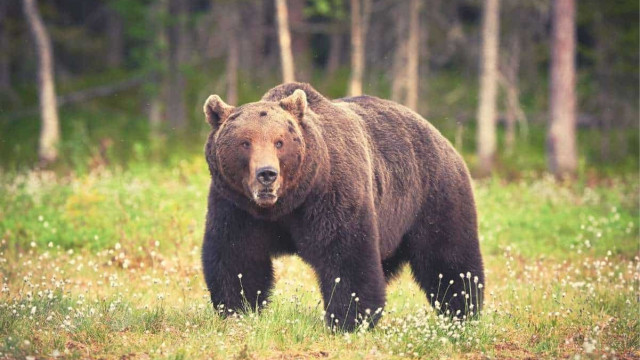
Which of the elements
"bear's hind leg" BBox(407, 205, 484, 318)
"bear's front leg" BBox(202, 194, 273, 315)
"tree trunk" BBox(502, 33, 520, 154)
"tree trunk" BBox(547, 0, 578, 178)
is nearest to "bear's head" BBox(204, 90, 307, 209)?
"bear's front leg" BBox(202, 194, 273, 315)

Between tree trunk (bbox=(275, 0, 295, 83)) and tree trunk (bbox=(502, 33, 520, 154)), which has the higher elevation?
tree trunk (bbox=(275, 0, 295, 83))

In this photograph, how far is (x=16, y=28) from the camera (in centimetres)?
2964

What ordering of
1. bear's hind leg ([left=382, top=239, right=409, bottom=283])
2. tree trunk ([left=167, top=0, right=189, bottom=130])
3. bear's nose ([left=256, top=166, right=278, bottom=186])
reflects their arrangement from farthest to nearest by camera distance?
tree trunk ([left=167, top=0, right=189, bottom=130]), bear's hind leg ([left=382, top=239, right=409, bottom=283]), bear's nose ([left=256, top=166, right=278, bottom=186])

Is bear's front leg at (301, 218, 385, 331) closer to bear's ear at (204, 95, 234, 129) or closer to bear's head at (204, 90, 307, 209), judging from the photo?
bear's head at (204, 90, 307, 209)

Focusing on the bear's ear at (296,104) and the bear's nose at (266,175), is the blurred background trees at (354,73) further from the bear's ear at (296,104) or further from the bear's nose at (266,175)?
the bear's nose at (266,175)

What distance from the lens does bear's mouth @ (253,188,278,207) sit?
5102 mm

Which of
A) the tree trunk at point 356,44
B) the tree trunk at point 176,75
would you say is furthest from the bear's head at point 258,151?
the tree trunk at point 176,75

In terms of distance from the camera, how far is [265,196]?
5.11 metres

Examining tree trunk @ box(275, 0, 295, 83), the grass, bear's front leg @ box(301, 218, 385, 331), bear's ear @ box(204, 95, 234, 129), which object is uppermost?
tree trunk @ box(275, 0, 295, 83)

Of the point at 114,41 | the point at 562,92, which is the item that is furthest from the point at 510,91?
the point at 114,41

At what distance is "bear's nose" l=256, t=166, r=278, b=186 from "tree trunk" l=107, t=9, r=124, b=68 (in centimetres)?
3261

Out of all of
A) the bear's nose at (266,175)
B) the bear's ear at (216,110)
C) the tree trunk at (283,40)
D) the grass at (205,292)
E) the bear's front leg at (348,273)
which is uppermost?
the tree trunk at (283,40)

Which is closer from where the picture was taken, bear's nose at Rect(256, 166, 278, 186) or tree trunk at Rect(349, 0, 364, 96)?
bear's nose at Rect(256, 166, 278, 186)

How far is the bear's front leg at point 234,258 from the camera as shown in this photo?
567cm
